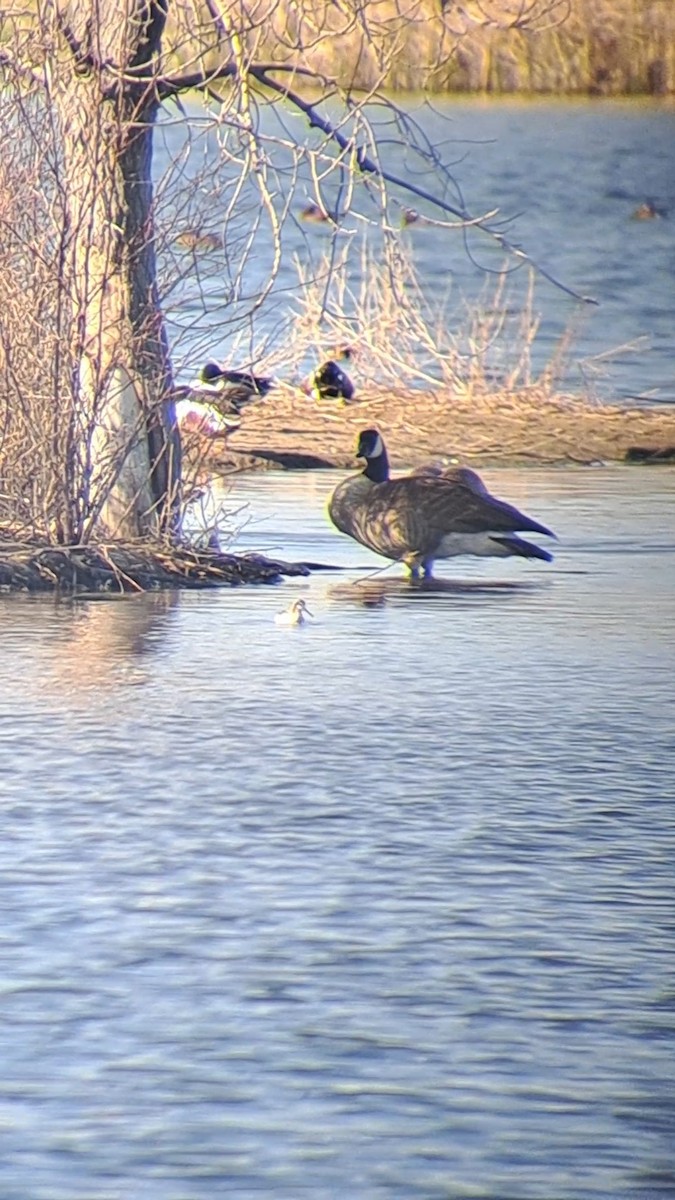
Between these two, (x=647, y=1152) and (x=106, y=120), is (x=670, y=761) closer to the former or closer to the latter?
(x=647, y=1152)

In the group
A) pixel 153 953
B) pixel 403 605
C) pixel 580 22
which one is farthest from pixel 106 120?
pixel 580 22

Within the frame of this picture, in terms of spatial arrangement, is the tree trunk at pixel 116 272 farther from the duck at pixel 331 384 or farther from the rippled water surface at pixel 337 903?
the duck at pixel 331 384

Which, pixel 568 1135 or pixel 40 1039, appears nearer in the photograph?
pixel 568 1135

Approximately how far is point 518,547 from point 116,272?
2109 mm

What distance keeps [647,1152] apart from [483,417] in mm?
15076

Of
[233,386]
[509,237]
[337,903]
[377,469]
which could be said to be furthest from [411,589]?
[509,237]

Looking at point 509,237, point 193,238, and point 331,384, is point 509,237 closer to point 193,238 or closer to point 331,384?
point 331,384

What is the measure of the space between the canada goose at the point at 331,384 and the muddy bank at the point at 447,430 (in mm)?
61

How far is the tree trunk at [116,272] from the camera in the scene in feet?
39.2

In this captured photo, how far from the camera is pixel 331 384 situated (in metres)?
20.2

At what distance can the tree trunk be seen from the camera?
11.9m

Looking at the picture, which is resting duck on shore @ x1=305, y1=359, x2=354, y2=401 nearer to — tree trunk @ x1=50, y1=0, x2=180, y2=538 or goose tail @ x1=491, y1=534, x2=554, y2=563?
goose tail @ x1=491, y1=534, x2=554, y2=563

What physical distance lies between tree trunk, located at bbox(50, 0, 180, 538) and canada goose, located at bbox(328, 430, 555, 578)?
3.09 ft

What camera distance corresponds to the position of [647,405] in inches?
889
